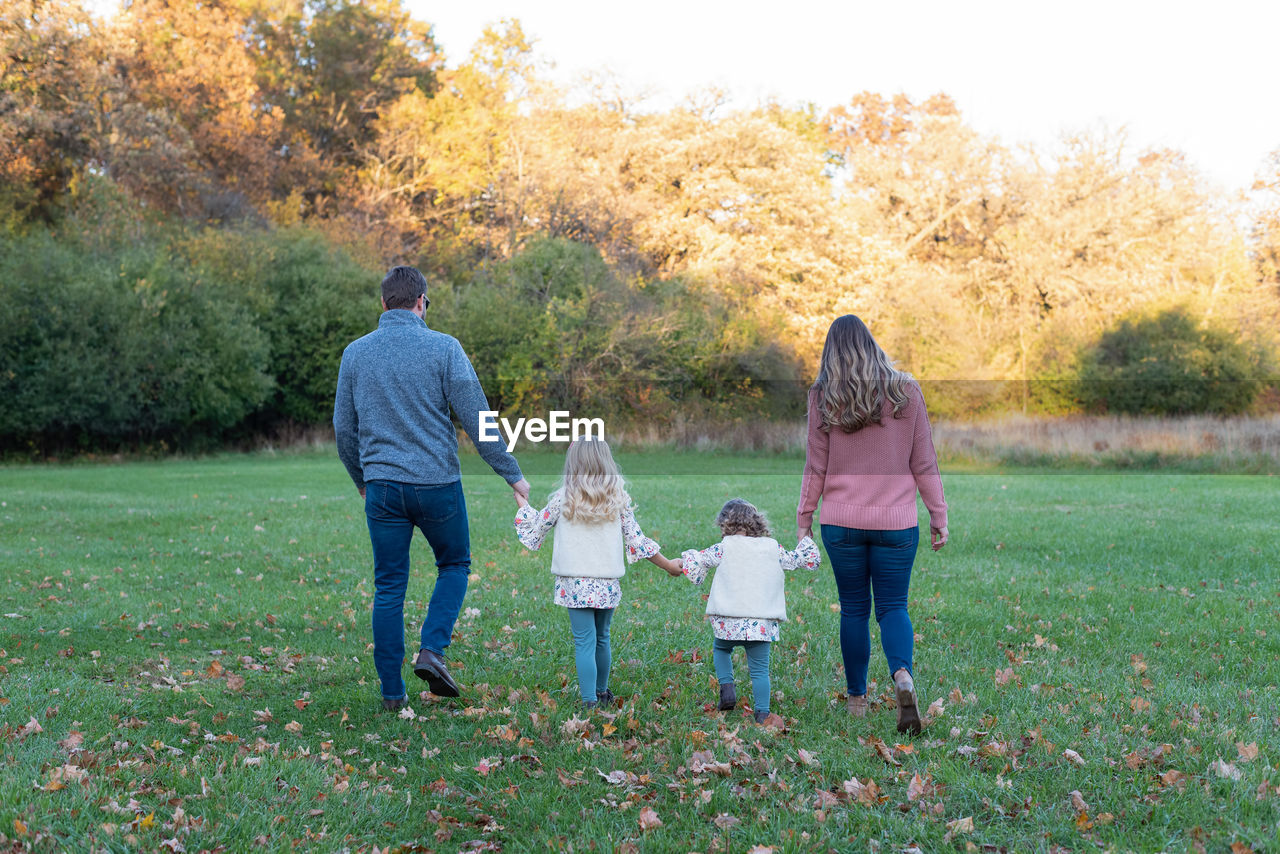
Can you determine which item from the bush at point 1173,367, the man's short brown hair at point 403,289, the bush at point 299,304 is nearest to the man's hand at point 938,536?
the man's short brown hair at point 403,289

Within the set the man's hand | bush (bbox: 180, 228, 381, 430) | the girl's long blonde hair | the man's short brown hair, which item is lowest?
the man's hand

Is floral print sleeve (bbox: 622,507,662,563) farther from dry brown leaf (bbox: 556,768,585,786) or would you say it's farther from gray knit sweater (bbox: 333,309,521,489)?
dry brown leaf (bbox: 556,768,585,786)

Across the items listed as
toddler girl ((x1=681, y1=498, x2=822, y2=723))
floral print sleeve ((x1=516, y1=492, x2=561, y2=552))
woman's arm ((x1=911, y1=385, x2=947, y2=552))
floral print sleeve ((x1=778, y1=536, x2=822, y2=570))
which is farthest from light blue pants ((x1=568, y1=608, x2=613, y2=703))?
woman's arm ((x1=911, y1=385, x2=947, y2=552))

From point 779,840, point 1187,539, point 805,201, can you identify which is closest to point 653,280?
point 805,201

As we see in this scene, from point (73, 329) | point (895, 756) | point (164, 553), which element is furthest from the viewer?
point (73, 329)

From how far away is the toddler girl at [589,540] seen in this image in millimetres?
5430

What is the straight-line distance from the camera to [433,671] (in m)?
5.46

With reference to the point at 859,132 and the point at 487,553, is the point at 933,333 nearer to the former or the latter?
the point at 859,132

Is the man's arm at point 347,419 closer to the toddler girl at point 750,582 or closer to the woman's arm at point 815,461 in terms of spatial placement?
the toddler girl at point 750,582

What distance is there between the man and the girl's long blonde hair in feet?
0.89

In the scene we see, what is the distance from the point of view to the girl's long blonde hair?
5422mm

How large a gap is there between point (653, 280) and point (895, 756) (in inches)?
1337

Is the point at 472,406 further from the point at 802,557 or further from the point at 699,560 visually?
the point at 802,557

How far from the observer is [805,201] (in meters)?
38.3
